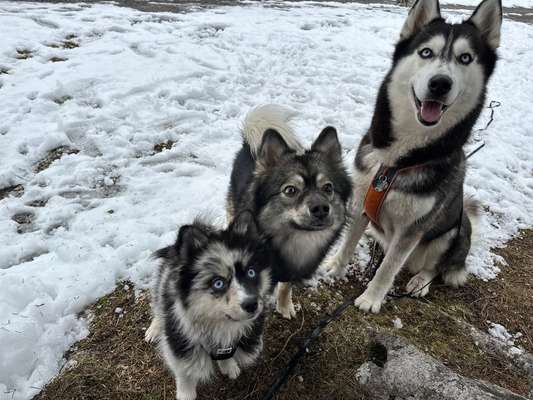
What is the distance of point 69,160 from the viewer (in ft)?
16.8

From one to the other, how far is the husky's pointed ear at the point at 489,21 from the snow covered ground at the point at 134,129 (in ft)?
8.29

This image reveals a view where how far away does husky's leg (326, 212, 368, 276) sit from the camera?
386 cm

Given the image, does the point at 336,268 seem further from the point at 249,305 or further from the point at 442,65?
the point at 442,65

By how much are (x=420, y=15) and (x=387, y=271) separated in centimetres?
220

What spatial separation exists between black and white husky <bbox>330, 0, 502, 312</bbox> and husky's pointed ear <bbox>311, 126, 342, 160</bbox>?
47cm

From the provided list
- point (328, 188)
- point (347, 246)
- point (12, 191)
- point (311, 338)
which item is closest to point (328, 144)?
point (328, 188)

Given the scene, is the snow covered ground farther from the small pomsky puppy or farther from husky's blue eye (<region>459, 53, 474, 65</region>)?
husky's blue eye (<region>459, 53, 474, 65</region>)

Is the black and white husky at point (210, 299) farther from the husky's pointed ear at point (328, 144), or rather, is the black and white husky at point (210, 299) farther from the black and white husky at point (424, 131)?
the black and white husky at point (424, 131)


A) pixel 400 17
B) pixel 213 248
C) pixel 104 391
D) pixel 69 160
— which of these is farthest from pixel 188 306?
pixel 400 17

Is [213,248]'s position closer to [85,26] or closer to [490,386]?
[490,386]

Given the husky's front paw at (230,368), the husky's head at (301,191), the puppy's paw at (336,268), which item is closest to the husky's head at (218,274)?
the husky's head at (301,191)

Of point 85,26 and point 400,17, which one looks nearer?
point 85,26

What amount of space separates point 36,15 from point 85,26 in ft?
3.83

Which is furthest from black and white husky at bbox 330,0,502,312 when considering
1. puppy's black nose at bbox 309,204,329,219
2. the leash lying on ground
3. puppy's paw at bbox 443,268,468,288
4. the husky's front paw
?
the husky's front paw
